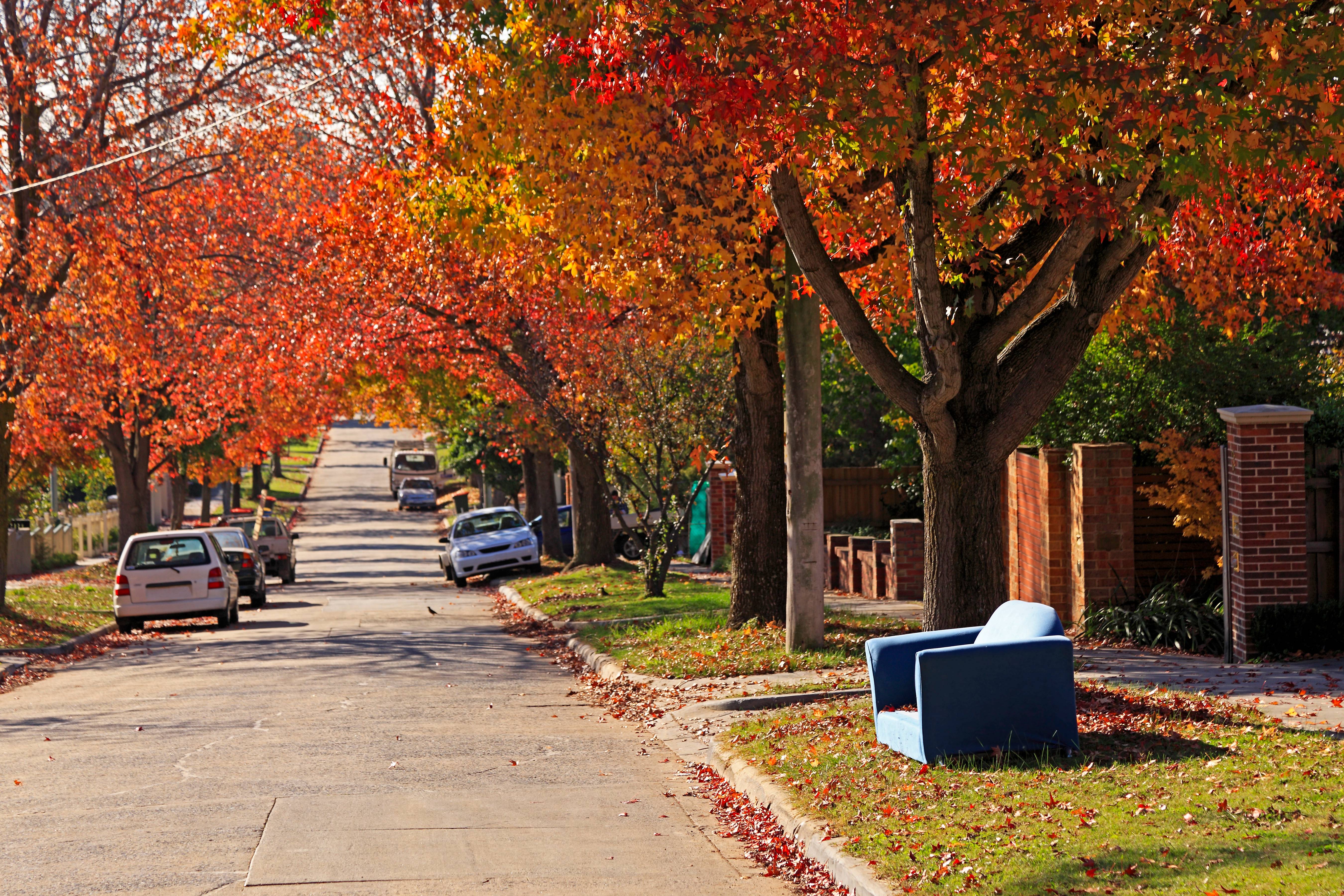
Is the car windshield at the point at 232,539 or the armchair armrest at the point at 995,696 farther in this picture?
the car windshield at the point at 232,539

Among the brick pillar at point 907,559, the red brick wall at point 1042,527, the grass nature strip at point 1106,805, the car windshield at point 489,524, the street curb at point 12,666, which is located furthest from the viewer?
the car windshield at point 489,524

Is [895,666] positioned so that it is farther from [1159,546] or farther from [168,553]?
[168,553]

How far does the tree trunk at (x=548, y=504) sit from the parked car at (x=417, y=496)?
110ft

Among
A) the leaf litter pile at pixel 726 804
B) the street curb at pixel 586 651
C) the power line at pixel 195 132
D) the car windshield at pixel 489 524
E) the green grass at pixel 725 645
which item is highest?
the power line at pixel 195 132

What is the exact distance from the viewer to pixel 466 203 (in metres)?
15.0

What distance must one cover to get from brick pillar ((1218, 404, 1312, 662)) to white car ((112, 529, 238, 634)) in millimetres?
15367

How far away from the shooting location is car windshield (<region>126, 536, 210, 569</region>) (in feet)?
70.6

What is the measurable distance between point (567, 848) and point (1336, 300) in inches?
453

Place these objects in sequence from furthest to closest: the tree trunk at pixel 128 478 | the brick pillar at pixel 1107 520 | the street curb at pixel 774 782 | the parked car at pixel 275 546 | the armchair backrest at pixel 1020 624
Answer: the parked car at pixel 275 546
the tree trunk at pixel 128 478
the brick pillar at pixel 1107 520
the armchair backrest at pixel 1020 624
the street curb at pixel 774 782

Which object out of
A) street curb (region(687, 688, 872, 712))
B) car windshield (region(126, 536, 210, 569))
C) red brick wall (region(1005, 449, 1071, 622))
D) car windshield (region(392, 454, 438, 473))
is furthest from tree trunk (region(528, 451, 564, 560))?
car windshield (region(392, 454, 438, 473))

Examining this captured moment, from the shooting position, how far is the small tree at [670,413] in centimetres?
2141

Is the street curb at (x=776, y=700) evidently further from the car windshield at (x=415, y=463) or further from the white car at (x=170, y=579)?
the car windshield at (x=415, y=463)

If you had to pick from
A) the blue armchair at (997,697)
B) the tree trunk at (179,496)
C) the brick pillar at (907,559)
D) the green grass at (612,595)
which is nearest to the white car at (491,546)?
the green grass at (612,595)

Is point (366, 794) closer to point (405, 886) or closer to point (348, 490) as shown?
point (405, 886)
